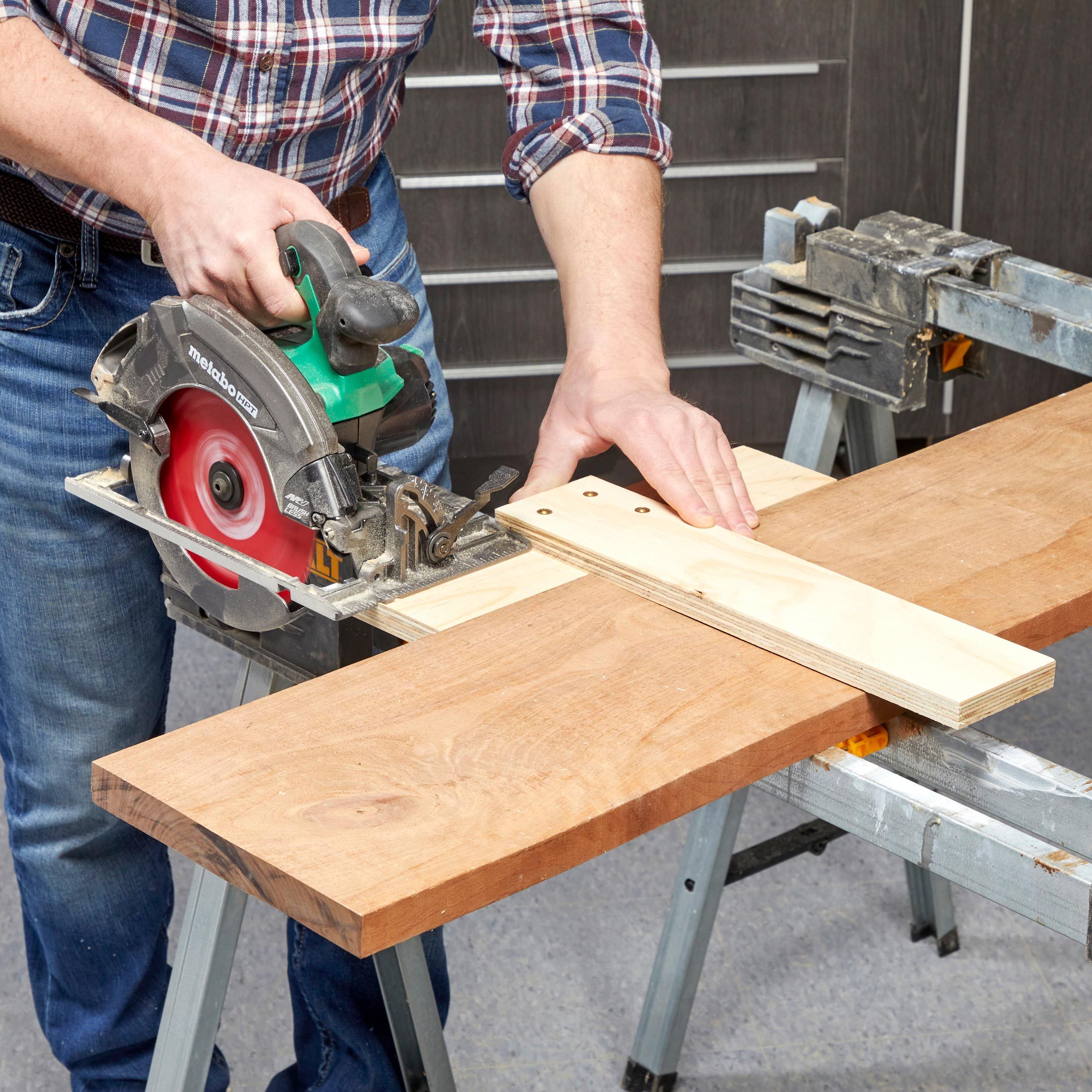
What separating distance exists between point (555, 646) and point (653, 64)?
72cm

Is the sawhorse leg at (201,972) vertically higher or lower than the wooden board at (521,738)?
lower

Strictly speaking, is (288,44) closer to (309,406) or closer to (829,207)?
(309,406)

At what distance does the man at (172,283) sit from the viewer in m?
1.08

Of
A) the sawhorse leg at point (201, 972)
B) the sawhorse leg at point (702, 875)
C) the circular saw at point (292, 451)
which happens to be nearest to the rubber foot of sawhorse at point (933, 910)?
the sawhorse leg at point (702, 875)

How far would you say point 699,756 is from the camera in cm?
83

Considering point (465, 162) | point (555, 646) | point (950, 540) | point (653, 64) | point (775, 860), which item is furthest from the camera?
point (465, 162)

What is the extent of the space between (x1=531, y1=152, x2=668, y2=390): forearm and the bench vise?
0.90 ft

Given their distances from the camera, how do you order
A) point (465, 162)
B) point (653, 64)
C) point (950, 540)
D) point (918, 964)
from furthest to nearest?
1. point (465, 162)
2. point (918, 964)
3. point (653, 64)
4. point (950, 540)

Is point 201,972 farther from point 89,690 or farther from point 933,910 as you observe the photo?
point 933,910

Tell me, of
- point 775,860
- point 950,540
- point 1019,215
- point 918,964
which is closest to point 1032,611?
point 950,540

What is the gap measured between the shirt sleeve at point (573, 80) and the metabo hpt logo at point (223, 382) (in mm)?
488

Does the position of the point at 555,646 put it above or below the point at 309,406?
below

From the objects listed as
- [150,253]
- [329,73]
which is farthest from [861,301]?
[150,253]

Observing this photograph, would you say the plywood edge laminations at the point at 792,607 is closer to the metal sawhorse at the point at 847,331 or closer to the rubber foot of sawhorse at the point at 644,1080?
the metal sawhorse at the point at 847,331
